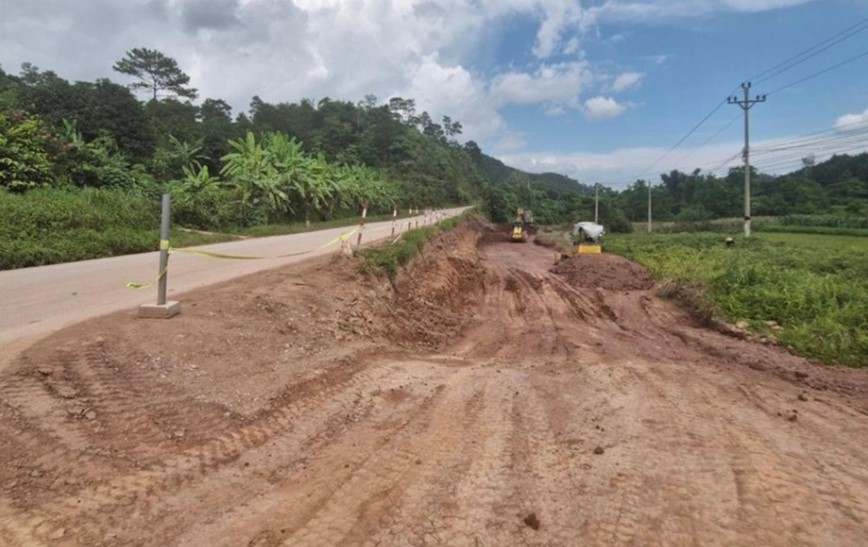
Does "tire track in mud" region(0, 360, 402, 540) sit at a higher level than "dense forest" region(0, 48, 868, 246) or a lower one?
lower

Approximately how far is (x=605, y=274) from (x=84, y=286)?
53.7ft

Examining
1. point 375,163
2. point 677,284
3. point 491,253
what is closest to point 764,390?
point 677,284

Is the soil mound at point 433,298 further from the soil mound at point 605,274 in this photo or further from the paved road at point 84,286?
the soil mound at point 605,274

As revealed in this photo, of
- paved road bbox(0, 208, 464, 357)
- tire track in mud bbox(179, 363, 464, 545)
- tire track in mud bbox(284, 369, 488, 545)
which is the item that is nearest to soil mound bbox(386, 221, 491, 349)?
paved road bbox(0, 208, 464, 357)

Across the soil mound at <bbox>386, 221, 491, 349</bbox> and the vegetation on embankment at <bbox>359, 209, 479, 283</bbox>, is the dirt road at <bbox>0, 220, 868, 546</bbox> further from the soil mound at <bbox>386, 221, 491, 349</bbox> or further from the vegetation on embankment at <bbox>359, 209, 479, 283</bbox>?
the vegetation on embankment at <bbox>359, 209, 479, 283</bbox>

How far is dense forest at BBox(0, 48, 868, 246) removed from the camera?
20938 millimetres

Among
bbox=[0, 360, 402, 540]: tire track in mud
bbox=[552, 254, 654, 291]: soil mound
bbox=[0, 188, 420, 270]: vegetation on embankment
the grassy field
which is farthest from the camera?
bbox=[552, 254, 654, 291]: soil mound

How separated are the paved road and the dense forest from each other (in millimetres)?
4728

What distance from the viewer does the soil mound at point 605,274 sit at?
18.6 metres

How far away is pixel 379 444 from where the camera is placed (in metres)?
4.02

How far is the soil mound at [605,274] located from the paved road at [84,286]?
435 inches

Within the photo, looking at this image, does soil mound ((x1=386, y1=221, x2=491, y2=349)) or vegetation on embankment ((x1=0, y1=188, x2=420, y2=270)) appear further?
vegetation on embankment ((x1=0, y1=188, x2=420, y2=270))

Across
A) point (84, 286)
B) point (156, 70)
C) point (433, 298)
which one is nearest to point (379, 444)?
point (84, 286)

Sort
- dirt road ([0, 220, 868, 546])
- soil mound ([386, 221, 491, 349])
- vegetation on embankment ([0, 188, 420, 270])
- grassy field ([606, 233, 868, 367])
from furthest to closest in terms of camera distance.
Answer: vegetation on embankment ([0, 188, 420, 270]) < soil mound ([386, 221, 491, 349]) < grassy field ([606, 233, 868, 367]) < dirt road ([0, 220, 868, 546])
